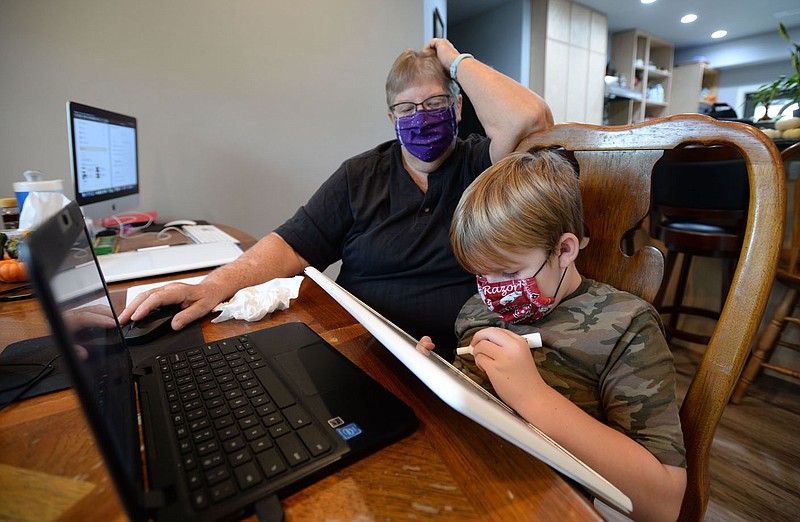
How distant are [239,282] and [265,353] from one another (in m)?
0.36

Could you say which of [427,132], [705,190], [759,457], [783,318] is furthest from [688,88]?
[427,132]

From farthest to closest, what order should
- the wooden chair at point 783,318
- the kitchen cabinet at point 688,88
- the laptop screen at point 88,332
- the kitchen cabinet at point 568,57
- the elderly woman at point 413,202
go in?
the kitchen cabinet at point 688,88 < the kitchen cabinet at point 568,57 < the wooden chair at point 783,318 < the elderly woman at point 413,202 < the laptop screen at point 88,332

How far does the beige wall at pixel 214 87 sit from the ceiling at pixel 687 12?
264cm

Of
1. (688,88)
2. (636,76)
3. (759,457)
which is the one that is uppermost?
(688,88)

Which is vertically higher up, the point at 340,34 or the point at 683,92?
Answer: the point at 683,92

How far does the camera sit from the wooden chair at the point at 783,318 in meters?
1.48

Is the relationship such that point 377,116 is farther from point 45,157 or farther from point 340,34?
point 45,157

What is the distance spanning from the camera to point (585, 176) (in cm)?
72

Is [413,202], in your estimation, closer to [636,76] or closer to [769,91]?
[769,91]

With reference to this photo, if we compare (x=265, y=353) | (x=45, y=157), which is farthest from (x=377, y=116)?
(x=265, y=353)

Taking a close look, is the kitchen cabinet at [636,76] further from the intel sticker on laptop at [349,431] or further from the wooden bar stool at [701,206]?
the intel sticker on laptop at [349,431]

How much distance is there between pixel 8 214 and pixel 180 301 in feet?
3.19

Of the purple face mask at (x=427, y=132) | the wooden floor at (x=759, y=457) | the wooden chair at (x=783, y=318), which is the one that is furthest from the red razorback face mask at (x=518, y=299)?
the wooden chair at (x=783, y=318)

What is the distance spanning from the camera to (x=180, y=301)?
81 cm
